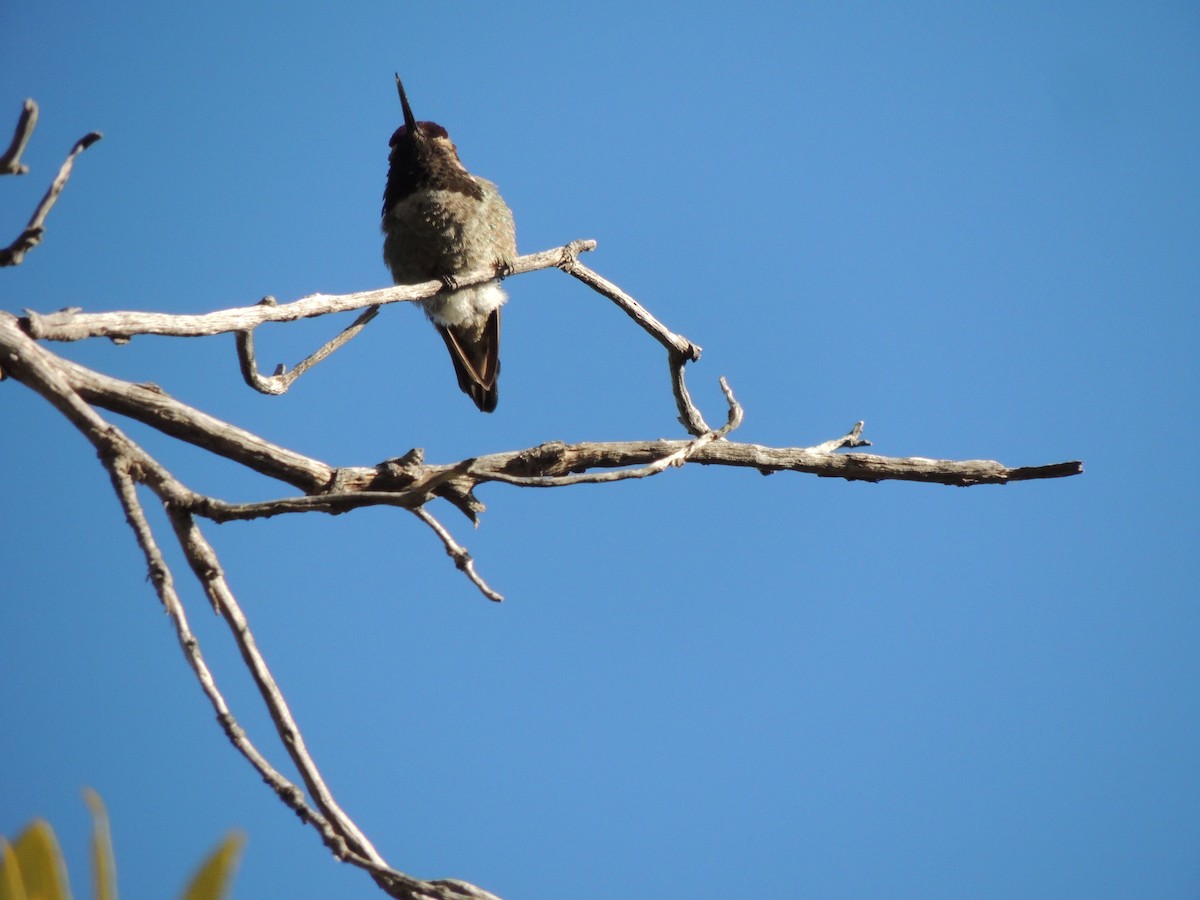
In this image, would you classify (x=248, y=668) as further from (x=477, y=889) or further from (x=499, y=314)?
(x=499, y=314)

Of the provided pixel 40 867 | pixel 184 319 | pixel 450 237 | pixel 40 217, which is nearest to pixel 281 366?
pixel 184 319

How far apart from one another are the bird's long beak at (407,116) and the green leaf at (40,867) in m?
4.91

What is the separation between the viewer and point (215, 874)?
0.48m

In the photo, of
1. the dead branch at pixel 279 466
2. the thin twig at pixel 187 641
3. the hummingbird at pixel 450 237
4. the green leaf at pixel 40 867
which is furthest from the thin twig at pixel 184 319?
the hummingbird at pixel 450 237

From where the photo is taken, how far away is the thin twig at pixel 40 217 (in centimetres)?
186

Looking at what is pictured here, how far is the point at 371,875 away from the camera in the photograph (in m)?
1.42

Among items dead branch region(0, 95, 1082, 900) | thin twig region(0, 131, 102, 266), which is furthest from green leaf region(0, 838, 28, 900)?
thin twig region(0, 131, 102, 266)

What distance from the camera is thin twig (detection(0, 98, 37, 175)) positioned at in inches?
61.9

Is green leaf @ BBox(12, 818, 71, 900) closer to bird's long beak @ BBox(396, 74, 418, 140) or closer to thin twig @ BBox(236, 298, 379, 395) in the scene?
thin twig @ BBox(236, 298, 379, 395)

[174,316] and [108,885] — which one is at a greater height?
[174,316]

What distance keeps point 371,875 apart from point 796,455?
1734 millimetres

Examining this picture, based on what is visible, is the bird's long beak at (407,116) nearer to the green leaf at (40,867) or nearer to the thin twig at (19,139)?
the thin twig at (19,139)

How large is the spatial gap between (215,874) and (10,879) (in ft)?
0.30

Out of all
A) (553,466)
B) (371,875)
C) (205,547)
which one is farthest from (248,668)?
(553,466)
